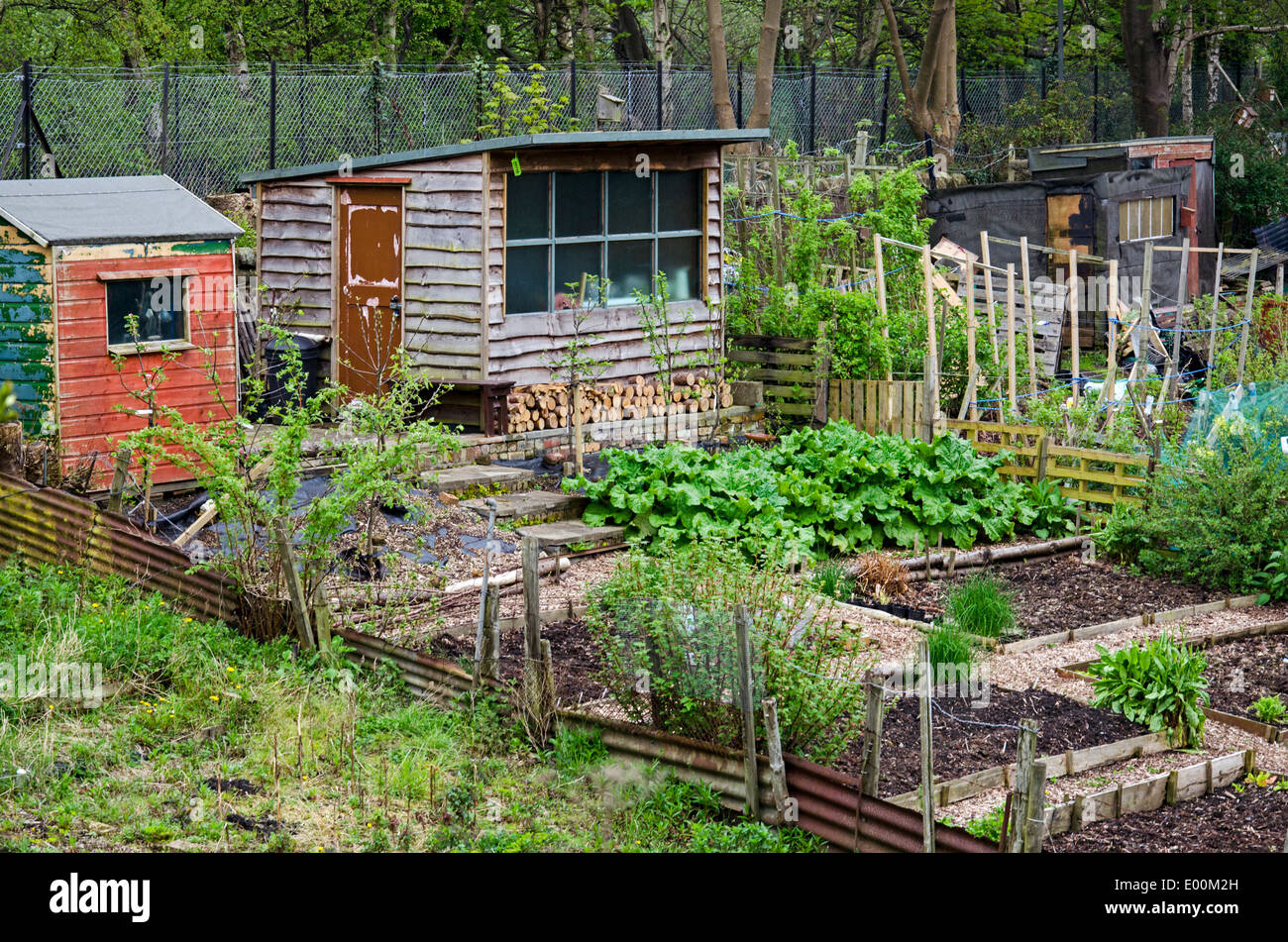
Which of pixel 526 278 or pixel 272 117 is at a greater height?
pixel 272 117

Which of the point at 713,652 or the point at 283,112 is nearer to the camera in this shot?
the point at 713,652

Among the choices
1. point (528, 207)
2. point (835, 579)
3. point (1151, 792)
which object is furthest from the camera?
point (528, 207)

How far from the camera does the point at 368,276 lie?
48.4 feet

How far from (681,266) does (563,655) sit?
7876mm

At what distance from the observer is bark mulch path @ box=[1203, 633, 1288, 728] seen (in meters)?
8.65

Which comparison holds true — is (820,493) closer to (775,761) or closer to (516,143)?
(516,143)

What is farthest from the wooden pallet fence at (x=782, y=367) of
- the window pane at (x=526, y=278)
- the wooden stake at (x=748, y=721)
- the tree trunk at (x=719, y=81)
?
the tree trunk at (x=719, y=81)

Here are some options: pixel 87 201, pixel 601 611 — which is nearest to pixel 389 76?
pixel 87 201

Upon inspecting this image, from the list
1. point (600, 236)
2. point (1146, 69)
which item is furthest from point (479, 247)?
point (1146, 69)

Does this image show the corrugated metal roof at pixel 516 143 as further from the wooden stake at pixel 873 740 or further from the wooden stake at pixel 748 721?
the wooden stake at pixel 873 740

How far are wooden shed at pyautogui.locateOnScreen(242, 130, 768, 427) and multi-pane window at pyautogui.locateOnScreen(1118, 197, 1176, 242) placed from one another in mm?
10131

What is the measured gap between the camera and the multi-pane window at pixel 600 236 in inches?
572

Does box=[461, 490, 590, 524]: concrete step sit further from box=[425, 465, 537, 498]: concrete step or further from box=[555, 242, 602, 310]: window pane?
box=[555, 242, 602, 310]: window pane

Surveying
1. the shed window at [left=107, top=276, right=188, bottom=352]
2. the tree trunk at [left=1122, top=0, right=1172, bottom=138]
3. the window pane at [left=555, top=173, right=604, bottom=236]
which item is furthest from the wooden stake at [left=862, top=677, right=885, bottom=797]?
the tree trunk at [left=1122, top=0, right=1172, bottom=138]
